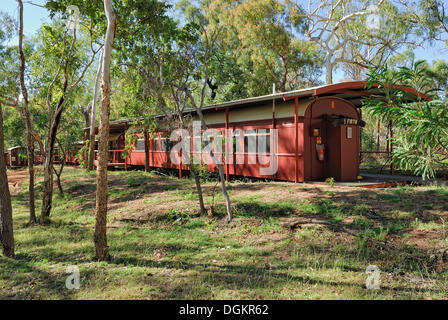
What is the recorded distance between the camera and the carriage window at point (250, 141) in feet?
42.4

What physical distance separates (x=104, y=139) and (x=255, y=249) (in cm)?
330

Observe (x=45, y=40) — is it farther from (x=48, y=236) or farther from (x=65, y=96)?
(x=48, y=236)

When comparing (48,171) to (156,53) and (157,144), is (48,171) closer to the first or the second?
(156,53)

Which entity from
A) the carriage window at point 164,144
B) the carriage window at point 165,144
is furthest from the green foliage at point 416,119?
the carriage window at point 164,144

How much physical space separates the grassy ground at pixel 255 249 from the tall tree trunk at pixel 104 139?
42 cm

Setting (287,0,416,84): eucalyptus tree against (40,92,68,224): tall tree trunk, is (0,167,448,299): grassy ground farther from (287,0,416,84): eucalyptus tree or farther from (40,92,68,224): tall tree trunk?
(287,0,416,84): eucalyptus tree

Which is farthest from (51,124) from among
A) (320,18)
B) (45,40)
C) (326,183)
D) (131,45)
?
(320,18)

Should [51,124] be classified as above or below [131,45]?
below

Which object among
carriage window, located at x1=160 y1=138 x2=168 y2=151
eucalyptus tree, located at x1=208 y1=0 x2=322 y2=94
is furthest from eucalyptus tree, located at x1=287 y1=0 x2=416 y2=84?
carriage window, located at x1=160 y1=138 x2=168 y2=151

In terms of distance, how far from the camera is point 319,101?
1159 cm

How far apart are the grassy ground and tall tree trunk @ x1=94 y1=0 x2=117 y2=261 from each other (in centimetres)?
42

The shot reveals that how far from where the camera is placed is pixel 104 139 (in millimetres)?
5676

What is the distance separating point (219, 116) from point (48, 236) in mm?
8644

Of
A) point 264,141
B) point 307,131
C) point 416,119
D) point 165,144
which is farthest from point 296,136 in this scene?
point 165,144
